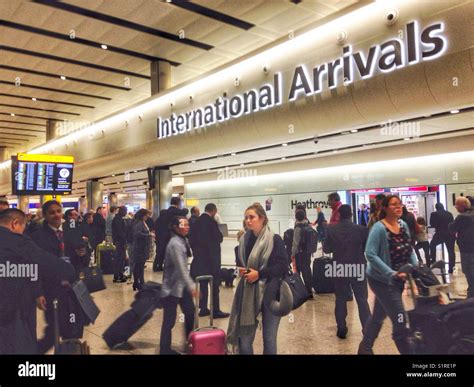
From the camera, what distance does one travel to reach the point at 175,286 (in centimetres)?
406

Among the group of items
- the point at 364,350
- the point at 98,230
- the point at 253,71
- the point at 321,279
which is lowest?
the point at 364,350

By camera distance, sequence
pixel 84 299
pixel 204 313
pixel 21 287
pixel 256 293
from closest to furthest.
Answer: pixel 21 287 → pixel 84 299 → pixel 256 293 → pixel 204 313

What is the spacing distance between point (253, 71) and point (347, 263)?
5818 millimetres

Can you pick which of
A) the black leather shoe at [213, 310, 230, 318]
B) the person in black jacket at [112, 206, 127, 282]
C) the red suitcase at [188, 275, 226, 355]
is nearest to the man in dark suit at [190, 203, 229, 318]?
the black leather shoe at [213, 310, 230, 318]

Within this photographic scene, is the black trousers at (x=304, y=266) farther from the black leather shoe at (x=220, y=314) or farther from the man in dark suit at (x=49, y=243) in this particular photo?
the man in dark suit at (x=49, y=243)

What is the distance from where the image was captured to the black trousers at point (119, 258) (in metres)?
9.55

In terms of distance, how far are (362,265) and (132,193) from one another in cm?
3108

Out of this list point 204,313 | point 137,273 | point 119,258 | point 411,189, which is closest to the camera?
point 204,313

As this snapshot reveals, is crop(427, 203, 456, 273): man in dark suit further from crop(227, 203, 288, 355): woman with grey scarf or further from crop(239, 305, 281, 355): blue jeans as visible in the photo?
crop(239, 305, 281, 355): blue jeans

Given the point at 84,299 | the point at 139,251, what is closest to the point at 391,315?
the point at 84,299

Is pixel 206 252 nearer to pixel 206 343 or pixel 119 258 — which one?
pixel 206 343
